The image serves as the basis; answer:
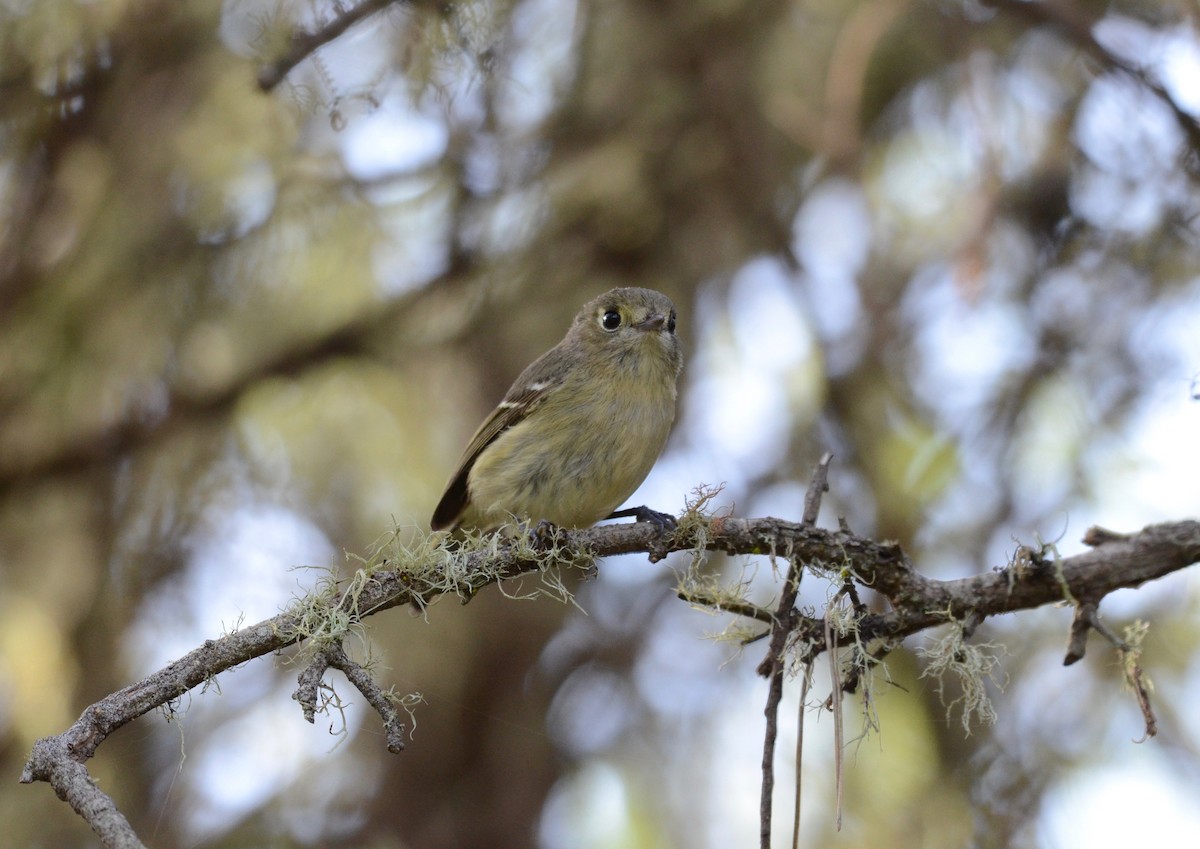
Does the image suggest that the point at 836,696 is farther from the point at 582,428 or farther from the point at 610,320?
the point at 610,320

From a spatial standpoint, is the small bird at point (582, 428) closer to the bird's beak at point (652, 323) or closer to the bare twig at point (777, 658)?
the bird's beak at point (652, 323)

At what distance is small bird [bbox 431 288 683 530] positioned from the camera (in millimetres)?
3613

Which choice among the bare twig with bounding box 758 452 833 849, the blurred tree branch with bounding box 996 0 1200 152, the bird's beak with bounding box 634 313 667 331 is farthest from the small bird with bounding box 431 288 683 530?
the blurred tree branch with bounding box 996 0 1200 152

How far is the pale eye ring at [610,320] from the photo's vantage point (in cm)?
411

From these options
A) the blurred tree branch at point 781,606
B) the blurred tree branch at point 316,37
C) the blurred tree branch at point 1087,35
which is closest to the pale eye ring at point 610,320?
the blurred tree branch at point 316,37

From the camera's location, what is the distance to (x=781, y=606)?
2.00 meters

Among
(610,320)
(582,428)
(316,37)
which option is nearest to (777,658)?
(582,428)

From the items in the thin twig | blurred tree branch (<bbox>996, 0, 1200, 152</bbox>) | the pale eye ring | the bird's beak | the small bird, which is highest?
blurred tree branch (<bbox>996, 0, 1200, 152</bbox>)

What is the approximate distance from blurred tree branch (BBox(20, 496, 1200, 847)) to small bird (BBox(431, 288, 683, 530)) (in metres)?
0.90

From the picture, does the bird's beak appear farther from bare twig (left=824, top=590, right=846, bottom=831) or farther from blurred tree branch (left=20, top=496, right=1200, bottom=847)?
bare twig (left=824, top=590, right=846, bottom=831)

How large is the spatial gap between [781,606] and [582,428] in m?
1.75

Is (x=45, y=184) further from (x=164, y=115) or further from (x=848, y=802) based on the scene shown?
(x=848, y=802)

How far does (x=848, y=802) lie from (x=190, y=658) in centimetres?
282

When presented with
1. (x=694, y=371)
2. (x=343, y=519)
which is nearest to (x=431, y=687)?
(x=343, y=519)
